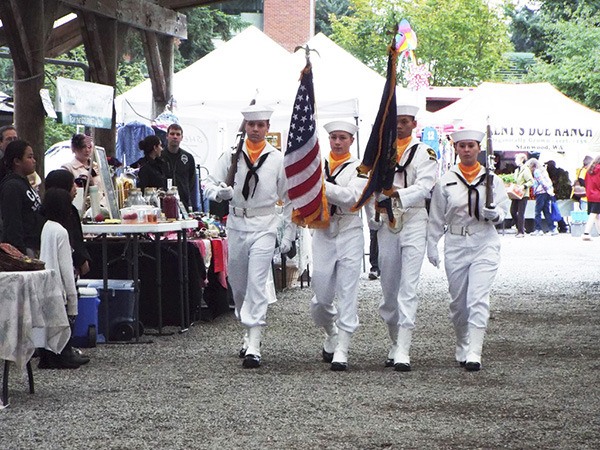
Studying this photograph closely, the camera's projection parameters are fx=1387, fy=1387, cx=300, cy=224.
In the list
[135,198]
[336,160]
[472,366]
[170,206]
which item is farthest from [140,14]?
[472,366]

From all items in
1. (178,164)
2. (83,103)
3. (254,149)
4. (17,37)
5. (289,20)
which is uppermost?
(17,37)

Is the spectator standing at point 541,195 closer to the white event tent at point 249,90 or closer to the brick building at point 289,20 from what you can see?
the white event tent at point 249,90

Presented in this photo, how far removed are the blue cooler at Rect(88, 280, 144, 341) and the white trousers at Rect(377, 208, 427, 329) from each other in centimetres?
284

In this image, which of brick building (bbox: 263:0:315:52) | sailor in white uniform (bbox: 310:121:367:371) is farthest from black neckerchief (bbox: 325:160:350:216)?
brick building (bbox: 263:0:315:52)

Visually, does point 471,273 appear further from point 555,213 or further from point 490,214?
point 555,213

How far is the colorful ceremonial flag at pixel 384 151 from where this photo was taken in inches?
425

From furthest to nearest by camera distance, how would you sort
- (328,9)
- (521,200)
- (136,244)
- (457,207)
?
(328,9)
(521,200)
(136,244)
(457,207)

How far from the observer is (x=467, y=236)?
1092 cm

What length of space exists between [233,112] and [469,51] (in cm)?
4532

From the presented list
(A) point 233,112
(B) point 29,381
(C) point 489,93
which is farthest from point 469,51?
(B) point 29,381

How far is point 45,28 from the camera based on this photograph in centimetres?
1448

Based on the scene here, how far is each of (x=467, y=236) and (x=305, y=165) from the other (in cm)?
143

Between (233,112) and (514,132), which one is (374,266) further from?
(514,132)

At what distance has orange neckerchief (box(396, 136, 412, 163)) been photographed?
11023mm
